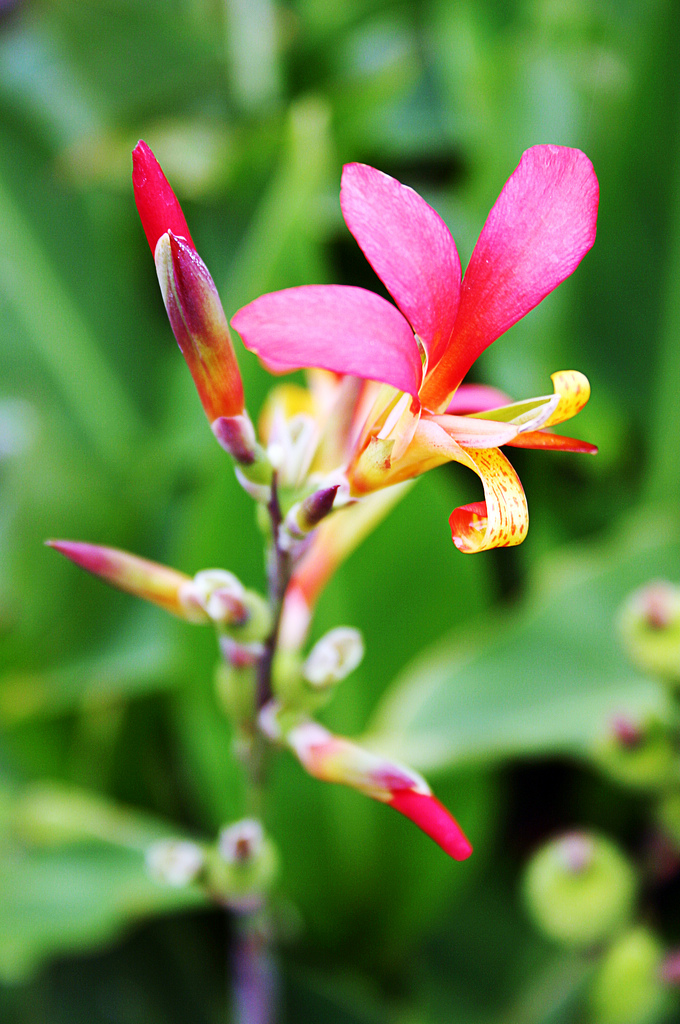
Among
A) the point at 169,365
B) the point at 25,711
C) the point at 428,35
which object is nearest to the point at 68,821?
the point at 25,711

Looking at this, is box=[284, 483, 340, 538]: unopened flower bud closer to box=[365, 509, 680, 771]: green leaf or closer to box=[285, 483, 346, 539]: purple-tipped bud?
box=[285, 483, 346, 539]: purple-tipped bud

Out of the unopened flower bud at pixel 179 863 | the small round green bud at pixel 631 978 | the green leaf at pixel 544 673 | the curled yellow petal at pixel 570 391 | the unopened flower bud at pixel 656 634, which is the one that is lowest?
the small round green bud at pixel 631 978

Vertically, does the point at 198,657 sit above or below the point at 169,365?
below

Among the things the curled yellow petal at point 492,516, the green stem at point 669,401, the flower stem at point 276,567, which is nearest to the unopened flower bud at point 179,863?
the flower stem at point 276,567

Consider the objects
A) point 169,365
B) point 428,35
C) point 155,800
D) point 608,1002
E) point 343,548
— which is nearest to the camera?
point 343,548

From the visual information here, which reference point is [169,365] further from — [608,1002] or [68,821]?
[608,1002]

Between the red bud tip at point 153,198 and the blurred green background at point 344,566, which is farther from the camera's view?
the blurred green background at point 344,566

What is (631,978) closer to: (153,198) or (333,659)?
(333,659)

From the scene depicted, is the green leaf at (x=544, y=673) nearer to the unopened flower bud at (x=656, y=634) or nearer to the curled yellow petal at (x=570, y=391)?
the unopened flower bud at (x=656, y=634)
